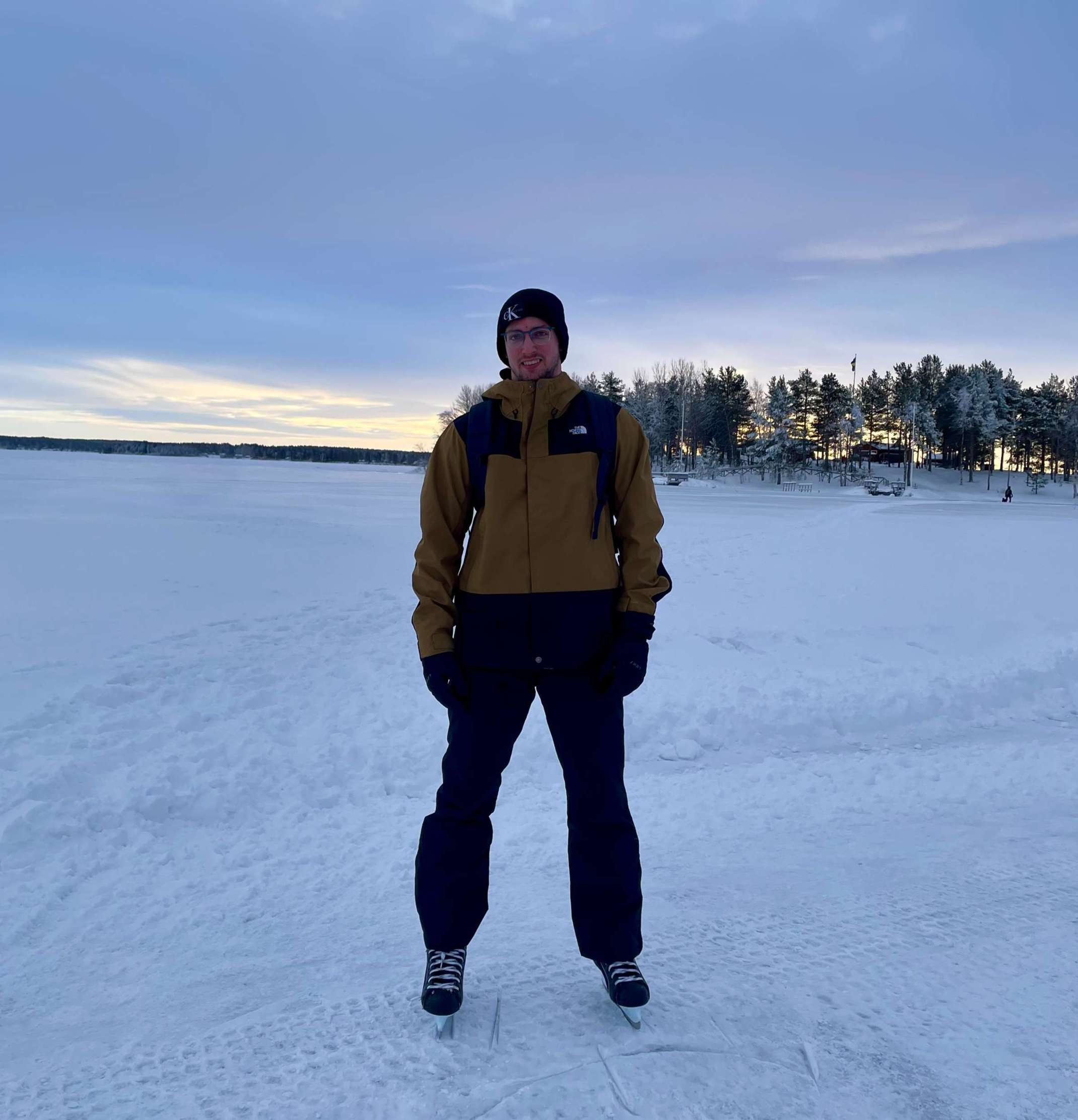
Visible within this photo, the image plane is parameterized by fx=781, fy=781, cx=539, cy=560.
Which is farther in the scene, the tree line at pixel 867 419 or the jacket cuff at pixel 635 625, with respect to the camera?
the tree line at pixel 867 419

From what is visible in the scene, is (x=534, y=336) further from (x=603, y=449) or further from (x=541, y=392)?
(x=603, y=449)

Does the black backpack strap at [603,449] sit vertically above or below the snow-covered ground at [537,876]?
above

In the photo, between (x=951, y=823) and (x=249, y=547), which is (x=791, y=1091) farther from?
(x=249, y=547)

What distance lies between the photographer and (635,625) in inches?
96.1

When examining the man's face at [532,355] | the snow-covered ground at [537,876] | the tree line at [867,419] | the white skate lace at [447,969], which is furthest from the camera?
the tree line at [867,419]

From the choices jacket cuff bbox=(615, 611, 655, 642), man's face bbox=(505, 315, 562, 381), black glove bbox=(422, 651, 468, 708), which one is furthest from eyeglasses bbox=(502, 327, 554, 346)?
A: black glove bbox=(422, 651, 468, 708)

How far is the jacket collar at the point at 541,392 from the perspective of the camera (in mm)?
2467

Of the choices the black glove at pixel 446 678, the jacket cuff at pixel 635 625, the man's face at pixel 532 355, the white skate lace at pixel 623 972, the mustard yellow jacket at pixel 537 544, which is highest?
the man's face at pixel 532 355

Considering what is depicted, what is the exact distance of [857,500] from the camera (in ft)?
140

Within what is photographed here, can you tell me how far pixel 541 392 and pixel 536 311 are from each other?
10.9 inches

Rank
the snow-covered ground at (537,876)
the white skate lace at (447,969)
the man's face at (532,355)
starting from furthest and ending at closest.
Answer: the man's face at (532,355) < the white skate lace at (447,969) < the snow-covered ground at (537,876)

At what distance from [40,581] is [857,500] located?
40.6 m

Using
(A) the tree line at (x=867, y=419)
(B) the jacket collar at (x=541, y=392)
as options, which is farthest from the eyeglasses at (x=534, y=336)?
(A) the tree line at (x=867, y=419)

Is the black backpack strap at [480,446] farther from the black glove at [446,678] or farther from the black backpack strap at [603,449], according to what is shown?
Result: the black glove at [446,678]
